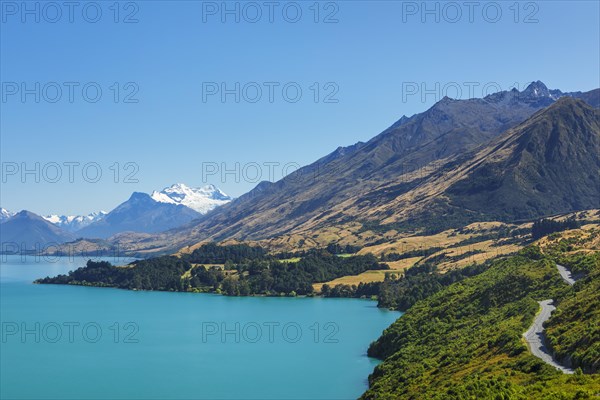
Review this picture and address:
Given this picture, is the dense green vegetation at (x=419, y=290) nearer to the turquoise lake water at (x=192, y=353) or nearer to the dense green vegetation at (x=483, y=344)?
the turquoise lake water at (x=192, y=353)

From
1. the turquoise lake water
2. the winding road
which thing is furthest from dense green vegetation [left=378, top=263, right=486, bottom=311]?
the winding road

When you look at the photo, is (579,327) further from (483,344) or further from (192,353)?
(192,353)

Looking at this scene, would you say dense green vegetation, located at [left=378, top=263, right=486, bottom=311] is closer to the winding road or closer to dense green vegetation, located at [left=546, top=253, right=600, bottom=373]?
the winding road

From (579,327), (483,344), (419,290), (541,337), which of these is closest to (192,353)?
(483,344)

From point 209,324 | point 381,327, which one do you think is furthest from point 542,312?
point 209,324

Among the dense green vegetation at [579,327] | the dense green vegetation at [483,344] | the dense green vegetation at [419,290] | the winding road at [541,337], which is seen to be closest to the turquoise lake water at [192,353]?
the dense green vegetation at [419,290]

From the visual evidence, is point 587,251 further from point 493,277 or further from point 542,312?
point 542,312
